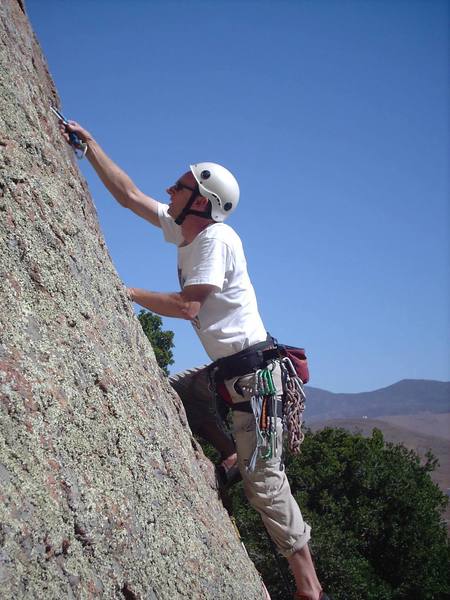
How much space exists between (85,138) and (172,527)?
2856mm

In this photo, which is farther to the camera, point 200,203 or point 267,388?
point 200,203

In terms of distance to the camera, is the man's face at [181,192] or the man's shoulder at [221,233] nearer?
the man's shoulder at [221,233]

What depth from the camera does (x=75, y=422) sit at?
9.37 ft

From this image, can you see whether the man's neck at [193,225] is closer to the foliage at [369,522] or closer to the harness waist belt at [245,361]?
the harness waist belt at [245,361]

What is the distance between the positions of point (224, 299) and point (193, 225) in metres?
0.69

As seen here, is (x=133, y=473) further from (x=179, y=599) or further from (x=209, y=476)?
(x=209, y=476)

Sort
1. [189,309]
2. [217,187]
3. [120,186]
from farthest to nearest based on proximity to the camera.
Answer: [120,186], [217,187], [189,309]

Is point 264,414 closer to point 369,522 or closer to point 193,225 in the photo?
point 193,225

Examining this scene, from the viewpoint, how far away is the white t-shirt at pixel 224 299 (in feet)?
14.6

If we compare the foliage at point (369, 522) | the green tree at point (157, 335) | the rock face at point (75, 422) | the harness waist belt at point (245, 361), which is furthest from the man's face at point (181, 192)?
the green tree at point (157, 335)

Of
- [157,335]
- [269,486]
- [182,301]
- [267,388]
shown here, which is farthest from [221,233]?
[157,335]

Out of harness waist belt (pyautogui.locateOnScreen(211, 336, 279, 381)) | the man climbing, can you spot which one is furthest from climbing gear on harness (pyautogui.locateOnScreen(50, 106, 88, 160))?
harness waist belt (pyautogui.locateOnScreen(211, 336, 279, 381))

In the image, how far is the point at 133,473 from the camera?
3104 millimetres

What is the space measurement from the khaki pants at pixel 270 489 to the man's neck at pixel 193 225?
112cm
